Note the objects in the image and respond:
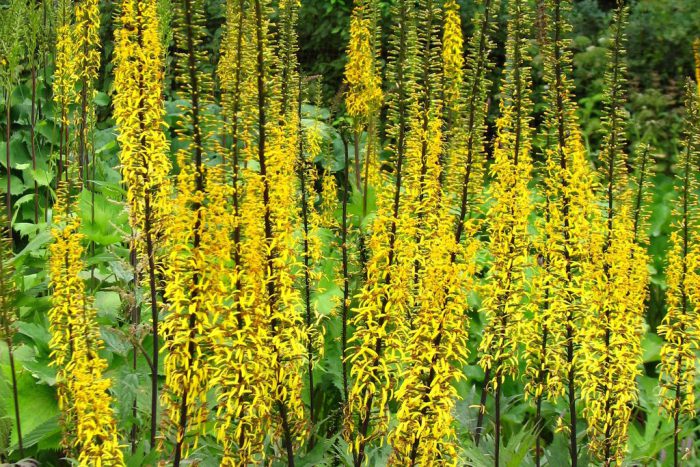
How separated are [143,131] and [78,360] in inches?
35.7

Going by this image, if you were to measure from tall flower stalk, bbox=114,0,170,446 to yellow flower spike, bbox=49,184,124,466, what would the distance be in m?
0.34

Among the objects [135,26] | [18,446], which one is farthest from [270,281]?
[18,446]

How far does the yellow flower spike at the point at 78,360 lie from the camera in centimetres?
292

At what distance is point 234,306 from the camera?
9.51 feet

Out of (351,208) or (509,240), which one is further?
(351,208)

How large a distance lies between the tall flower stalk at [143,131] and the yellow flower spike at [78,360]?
1.13 feet

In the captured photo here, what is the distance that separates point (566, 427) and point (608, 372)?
44 centimetres

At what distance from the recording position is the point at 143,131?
314cm

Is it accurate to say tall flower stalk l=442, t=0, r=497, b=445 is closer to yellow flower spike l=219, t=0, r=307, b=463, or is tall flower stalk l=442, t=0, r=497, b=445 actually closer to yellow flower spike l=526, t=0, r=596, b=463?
yellow flower spike l=526, t=0, r=596, b=463

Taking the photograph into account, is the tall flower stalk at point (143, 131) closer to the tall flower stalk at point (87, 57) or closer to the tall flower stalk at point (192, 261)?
the tall flower stalk at point (192, 261)

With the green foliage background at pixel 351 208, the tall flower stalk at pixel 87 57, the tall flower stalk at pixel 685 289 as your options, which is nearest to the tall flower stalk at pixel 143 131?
the green foliage background at pixel 351 208

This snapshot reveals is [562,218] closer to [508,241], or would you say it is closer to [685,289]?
[508,241]

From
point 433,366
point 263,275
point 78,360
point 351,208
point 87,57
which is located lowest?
point 351,208

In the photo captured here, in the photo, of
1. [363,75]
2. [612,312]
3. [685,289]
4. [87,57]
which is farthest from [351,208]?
[612,312]
